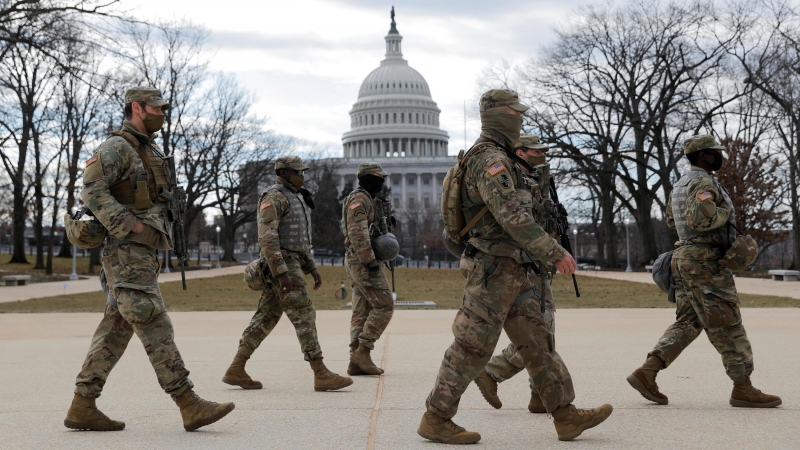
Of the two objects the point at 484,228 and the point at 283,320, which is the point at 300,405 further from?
the point at 283,320

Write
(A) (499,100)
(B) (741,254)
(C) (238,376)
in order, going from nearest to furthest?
(A) (499,100)
(B) (741,254)
(C) (238,376)

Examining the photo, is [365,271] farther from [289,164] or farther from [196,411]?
[196,411]

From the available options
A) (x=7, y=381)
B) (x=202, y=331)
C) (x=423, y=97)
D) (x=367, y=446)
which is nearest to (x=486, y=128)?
(x=367, y=446)

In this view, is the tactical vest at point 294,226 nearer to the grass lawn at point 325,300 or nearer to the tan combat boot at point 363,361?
the tan combat boot at point 363,361

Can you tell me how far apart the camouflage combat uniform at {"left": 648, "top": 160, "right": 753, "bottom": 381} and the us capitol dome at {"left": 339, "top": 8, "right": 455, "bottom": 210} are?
13739 cm

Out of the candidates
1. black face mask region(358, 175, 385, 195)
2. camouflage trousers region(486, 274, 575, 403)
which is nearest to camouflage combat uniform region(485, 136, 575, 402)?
camouflage trousers region(486, 274, 575, 403)

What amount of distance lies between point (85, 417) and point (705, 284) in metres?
3.98

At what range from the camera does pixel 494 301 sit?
515 cm

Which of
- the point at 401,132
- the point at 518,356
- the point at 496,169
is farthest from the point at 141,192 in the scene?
the point at 401,132

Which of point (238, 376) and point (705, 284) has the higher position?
point (705, 284)

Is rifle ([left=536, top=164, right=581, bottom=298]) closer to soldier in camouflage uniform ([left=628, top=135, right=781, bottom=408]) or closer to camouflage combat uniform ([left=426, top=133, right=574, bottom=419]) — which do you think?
camouflage combat uniform ([left=426, top=133, right=574, bottom=419])

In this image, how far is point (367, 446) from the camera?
5.26 m

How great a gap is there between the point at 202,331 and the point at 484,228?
8135 millimetres

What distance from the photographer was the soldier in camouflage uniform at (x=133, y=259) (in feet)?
18.0
